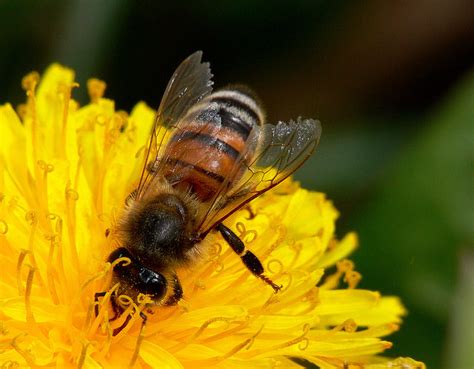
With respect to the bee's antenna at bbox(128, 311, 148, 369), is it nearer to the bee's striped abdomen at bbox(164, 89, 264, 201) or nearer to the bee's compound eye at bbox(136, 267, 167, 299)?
the bee's compound eye at bbox(136, 267, 167, 299)

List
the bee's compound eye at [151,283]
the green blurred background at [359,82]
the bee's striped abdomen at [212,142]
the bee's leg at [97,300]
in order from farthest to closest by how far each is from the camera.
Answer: the green blurred background at [359,82] < the bee's striped abdomen at [212,142] < the bee's leg at [97,300] < the bee's compound eye at [151,283]

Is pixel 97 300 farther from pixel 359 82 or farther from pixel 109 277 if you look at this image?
pixel 359 82

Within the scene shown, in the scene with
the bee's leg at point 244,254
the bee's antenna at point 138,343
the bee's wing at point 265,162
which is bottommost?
the bee's antenna at point 138,343

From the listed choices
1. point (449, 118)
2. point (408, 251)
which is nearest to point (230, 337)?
point (408, 251)

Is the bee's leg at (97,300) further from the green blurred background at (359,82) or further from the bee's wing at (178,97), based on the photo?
the green blurred background at (359,82)

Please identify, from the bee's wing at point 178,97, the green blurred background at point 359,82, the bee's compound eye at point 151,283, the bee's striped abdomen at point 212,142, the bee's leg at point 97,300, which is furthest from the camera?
the green blurred background at point 359,82

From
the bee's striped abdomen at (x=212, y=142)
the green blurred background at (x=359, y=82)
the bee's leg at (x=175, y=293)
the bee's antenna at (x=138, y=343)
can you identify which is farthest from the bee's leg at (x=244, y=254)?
the green blurred background at (x=359, y=82)

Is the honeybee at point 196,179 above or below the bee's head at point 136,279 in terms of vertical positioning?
above

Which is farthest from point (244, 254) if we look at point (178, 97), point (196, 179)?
point (178, 97)
